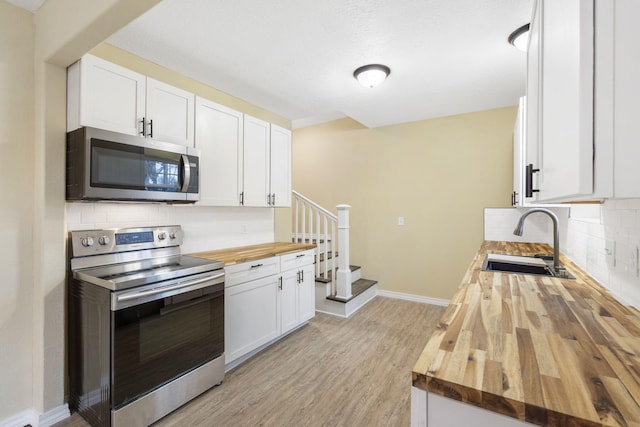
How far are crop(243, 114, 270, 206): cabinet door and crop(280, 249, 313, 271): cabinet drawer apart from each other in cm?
61

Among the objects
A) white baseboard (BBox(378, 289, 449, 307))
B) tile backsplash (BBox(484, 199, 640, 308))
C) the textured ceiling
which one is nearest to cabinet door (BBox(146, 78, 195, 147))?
the textured ceiling

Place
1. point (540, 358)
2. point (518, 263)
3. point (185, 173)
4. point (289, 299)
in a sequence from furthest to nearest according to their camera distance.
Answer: point (289, 299)
point (518, 263)
point (185, 173)
point (540, 358)

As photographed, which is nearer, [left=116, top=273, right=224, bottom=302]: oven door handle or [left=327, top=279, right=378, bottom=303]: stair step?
[left=116, top=273, right=224, bottom=302]: oven door handle

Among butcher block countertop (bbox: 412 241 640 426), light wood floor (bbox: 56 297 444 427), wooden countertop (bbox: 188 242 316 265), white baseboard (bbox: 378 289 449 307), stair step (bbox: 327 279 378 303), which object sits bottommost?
light wood floor (bbox: 56 297 444 427)

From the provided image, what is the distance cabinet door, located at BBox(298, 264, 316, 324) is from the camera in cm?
299

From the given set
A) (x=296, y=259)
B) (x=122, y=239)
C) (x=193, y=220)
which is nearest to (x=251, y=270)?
(x=296, y=259)

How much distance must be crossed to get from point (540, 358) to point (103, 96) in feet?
7.98

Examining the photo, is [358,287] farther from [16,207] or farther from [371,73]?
[16,207]

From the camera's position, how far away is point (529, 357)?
0.77 meters

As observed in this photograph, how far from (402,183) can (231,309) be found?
2.82 metres

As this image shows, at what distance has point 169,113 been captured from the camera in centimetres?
216

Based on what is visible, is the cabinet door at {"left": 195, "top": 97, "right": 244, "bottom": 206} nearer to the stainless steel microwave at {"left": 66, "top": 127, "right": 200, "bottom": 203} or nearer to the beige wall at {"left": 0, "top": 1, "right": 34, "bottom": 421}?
the stainless steel microwave at {"left": 66, "top": 127, "right": 200, "bottom": 203}

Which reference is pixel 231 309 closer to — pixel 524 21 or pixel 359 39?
pixel 359 39

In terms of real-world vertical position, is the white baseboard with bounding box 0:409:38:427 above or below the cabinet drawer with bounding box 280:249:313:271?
below
